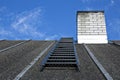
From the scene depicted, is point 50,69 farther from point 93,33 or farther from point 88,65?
point 93,33

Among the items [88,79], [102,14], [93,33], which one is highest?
[102,14]

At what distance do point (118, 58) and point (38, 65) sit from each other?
2.88m

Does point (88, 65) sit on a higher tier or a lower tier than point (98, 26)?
lower

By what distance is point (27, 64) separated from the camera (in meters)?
6.67

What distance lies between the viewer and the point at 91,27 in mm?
13430

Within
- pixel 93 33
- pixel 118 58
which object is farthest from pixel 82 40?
pixel 118 58

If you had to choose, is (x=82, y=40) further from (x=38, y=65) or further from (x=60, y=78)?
(x=60, y=78)

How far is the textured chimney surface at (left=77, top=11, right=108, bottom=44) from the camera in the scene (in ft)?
42.7

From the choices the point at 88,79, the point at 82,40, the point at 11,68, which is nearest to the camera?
the point at 88,79

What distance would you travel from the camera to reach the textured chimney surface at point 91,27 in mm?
13023

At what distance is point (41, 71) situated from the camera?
19.1 ft

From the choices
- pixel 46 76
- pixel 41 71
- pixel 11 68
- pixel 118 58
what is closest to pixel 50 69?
pixel 41 71

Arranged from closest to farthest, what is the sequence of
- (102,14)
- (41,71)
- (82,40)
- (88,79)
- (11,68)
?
(88,79) → (41,71) → (11,68) → (82,40) → (102,14)

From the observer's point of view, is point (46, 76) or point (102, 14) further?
point (102, 14)
